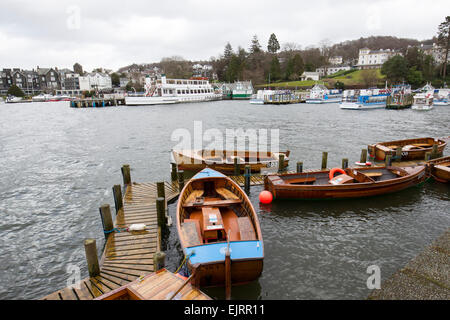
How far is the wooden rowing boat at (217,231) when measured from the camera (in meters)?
7.59

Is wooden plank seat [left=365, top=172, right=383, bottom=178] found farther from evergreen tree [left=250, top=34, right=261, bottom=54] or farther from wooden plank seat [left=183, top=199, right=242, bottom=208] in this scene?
evergreen tree [left=250, top=34, right=261, bottom=54]

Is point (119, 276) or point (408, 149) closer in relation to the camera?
point (119, 276)

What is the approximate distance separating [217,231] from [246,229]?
1.01 metres

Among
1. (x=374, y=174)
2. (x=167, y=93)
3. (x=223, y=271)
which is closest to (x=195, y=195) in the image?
(x=223, y=271)

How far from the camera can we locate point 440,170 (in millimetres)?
16422

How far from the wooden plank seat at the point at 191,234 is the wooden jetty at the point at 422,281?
508 centimetres

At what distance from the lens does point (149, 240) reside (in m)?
9.98

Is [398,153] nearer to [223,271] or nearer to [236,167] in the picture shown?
[236,167]

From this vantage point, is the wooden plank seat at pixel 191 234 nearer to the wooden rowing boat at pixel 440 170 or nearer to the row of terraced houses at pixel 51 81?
the wooden rowing boat at pixel 440 170

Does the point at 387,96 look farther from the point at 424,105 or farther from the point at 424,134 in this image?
the point at 424,134

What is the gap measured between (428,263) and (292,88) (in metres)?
111

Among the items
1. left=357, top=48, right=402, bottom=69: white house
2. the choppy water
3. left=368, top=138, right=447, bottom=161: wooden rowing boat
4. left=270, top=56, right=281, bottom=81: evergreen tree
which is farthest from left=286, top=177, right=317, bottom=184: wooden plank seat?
left=357, top=48, right=402, bottom=69: white house

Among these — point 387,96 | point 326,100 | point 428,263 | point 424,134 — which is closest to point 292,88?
point 326,100
